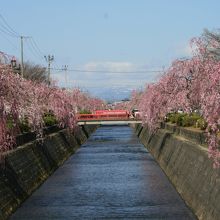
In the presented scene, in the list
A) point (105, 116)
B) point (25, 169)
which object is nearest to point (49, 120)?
point (25, 169)

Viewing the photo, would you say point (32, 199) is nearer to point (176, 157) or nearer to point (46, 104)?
point (176, 157)

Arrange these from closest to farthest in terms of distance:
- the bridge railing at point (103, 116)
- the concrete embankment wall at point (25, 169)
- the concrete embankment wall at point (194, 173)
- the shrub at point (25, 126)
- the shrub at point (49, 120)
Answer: the concrete embankment wall at point (194, 173) < the concrete embankment wall at point (25, 169) < the shrub at point (25, 126) < the shrub at point (49, 120) < the bridge railing at point (103, 116)

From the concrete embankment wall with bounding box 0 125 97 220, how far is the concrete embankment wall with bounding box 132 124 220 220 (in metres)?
8.08

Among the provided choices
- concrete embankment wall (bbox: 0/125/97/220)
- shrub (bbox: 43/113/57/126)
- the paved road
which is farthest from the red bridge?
the paved road

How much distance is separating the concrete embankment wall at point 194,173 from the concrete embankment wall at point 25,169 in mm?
8075

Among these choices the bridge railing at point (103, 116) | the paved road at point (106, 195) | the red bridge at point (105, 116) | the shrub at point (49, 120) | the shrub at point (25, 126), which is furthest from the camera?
the bridge railing at point (103, 116)

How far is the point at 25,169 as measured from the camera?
3209cm

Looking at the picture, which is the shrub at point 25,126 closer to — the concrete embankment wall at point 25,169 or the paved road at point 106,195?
the concrete embankment wall at point 25,169

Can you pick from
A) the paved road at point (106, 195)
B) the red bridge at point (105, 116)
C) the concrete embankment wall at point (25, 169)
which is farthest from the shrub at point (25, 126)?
the red bridge at point (105, 116)

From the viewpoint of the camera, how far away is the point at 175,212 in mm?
25047

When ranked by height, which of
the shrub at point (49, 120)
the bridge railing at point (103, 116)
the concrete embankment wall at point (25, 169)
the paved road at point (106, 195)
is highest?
the shrub at point (49, 120)

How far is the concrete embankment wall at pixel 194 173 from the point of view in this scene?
2145cm

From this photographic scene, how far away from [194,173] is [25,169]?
1010 cm

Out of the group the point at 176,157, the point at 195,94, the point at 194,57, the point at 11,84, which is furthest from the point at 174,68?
the point at 11,84
